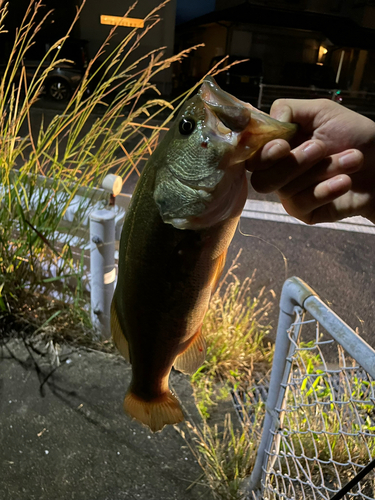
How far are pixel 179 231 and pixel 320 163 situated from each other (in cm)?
41

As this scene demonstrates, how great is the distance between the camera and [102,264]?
8.35ft

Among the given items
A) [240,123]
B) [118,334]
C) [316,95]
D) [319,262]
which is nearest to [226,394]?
[118,334]

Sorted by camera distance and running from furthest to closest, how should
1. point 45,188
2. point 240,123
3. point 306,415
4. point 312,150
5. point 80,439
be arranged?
1. point 45,188
2. point 80,439
3. point 306,415
4. point 312,150
5. point 240,123

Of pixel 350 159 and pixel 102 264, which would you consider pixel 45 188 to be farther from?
pixel 350 159

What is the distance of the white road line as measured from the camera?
4986 mm

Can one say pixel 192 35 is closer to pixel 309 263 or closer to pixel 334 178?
pixel 309 263

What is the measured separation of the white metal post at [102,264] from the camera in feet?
7.97

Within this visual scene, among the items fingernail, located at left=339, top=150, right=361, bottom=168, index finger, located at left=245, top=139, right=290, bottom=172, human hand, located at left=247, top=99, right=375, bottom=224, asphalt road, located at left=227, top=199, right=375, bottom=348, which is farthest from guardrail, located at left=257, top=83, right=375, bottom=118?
index finger, located at left=245, top=139, right=290, bottom=172

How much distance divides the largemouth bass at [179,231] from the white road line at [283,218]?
4.17 meters

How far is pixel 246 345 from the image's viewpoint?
9.06 feet

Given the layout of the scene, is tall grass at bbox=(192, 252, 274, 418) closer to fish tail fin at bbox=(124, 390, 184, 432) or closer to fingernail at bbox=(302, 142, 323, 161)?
fish tail fin at bbox=(124, 390, 184, 432)

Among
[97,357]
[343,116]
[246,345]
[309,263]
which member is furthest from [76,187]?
[309,263]

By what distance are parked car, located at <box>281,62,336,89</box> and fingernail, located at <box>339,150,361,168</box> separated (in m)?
9.07

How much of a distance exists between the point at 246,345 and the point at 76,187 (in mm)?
1656
